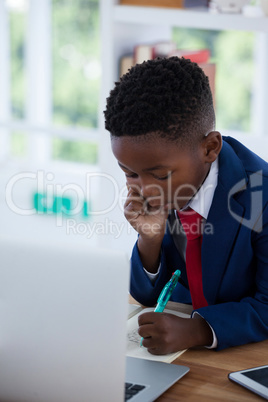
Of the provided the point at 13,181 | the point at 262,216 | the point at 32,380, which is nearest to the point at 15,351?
the point at 32,380

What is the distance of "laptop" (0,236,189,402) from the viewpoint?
0.79m

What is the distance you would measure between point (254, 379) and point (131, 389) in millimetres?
190

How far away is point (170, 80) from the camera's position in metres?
1.09

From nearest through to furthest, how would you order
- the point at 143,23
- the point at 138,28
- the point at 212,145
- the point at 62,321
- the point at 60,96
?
the point at 62,321, the point at 212,145, the point at 143,23, the point at 138,28, the point at 60,96

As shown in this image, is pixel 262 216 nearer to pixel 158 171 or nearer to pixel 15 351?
pixel 158 171

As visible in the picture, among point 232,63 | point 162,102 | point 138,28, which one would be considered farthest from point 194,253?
point 232,63

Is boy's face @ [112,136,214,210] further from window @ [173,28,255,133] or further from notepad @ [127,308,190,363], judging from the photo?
window @ [173,28,255,133]

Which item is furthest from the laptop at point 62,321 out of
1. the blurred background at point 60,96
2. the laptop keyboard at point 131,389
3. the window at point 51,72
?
the window at point 51,72

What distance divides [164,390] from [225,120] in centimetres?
306

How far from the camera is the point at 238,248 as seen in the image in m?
1.16

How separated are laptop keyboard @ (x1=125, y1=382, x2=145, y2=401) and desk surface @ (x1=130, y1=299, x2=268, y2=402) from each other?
0.12 feet

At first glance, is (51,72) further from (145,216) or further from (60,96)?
(145,216)

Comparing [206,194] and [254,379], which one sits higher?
[206,194]

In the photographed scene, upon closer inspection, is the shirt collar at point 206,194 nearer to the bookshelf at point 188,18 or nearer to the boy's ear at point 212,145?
the boy's ear at point 212,145
